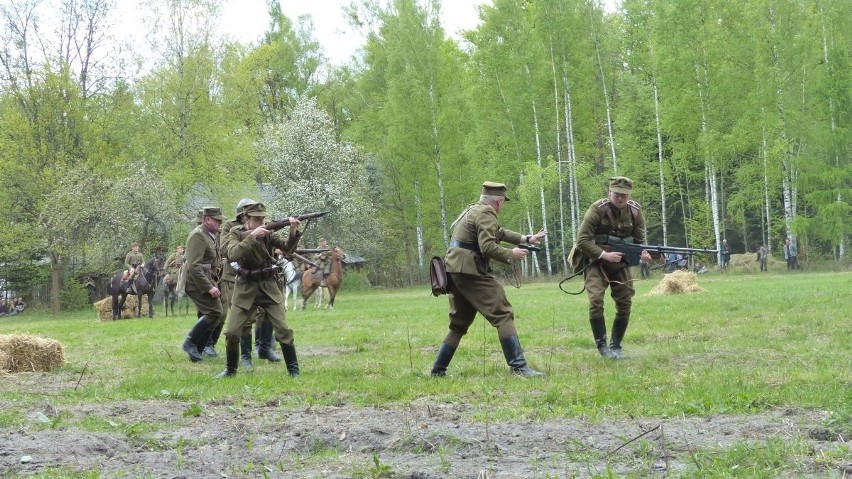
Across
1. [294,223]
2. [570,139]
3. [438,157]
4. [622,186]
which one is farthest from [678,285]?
[438,157]

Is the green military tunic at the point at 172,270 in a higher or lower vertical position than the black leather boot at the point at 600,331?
higher

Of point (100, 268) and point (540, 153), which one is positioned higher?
point (540, 153)

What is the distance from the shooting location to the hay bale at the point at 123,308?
29859 millimetres

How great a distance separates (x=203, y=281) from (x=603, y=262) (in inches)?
201

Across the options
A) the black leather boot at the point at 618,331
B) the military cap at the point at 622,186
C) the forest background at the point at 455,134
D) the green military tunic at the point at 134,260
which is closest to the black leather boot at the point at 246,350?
the black leather boot at the point at 618,331

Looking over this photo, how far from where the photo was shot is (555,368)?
10492 millimetres

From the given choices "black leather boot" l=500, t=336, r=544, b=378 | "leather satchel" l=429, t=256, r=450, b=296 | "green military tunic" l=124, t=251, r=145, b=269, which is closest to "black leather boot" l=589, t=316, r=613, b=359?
"black leather boot" l=500, t=336, r=544, b=378

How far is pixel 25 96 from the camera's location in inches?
1683

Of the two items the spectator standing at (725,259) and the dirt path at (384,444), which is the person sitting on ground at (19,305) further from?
the dirt path at (384,444)

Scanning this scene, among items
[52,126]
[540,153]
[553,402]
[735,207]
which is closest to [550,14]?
[540,153]

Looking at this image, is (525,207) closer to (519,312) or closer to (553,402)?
(519,312)

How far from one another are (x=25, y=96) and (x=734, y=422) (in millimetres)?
41921

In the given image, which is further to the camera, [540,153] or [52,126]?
[540,153]

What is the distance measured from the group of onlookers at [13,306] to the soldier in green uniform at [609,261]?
A: 1616 inches
